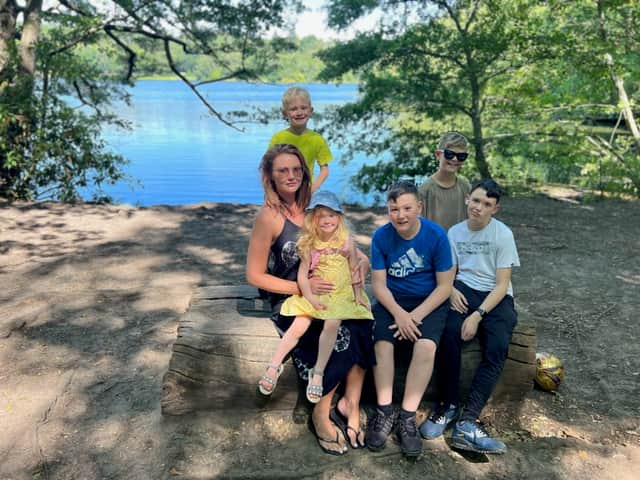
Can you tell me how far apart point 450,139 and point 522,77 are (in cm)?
799

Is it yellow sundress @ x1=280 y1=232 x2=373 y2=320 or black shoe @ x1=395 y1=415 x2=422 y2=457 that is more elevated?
yellow sundress @ x1=280 y1=232 x2=373 y2=320

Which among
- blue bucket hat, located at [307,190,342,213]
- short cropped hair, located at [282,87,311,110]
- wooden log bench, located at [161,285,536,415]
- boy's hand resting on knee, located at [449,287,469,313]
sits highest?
short cropped hair, located at [282,87,311,110]

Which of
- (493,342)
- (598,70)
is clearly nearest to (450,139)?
(493,342)

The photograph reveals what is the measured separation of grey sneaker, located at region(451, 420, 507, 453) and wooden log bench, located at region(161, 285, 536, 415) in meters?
0.32

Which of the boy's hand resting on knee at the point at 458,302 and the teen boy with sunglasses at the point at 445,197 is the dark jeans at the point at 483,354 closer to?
the boy's hand resting on knee at the point at 458,302

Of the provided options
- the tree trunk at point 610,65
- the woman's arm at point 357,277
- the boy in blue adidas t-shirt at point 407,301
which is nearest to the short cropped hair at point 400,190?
the boy in blue adidas t-shirt at point 407,301

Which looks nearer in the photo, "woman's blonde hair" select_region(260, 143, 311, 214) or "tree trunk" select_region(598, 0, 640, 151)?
"woman's blonde hair" select_region(260, 143, 311, 214)

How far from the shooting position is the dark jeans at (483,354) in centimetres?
301

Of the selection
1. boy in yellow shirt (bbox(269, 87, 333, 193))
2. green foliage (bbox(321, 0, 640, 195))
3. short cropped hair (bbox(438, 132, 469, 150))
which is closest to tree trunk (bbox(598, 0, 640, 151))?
green foliage (bbox(321, 0, 640, 195))

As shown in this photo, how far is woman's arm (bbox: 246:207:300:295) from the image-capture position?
299 cm

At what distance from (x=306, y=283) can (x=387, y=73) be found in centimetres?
822

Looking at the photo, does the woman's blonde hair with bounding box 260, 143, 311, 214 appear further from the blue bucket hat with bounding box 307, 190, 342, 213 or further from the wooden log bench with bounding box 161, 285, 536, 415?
the wooden log bench with bounding box 161, 285, 536, 415

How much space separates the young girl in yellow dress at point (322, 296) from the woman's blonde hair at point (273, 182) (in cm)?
21

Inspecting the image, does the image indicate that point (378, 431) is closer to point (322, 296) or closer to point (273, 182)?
point (322, 296)
